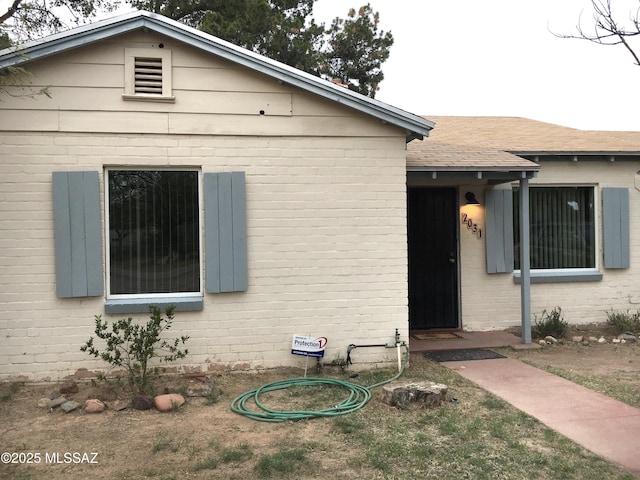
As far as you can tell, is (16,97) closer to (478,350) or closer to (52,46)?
(52,46)

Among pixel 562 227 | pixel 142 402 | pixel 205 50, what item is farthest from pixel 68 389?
pixel 562 227

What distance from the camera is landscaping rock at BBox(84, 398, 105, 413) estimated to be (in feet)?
16.6

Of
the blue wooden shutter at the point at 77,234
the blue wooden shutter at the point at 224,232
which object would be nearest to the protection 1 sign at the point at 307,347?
the blue wooden shutter at the point at 224,232

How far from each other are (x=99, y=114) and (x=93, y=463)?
3754 millimetres

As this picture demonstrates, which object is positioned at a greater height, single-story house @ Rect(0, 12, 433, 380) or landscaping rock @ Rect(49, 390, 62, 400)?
single-story house @ Rect(0, 12, 433, 380)

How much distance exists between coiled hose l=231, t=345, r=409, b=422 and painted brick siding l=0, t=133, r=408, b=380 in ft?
1.77

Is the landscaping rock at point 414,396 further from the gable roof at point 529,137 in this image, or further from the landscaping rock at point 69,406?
the gable roof at point 529,137

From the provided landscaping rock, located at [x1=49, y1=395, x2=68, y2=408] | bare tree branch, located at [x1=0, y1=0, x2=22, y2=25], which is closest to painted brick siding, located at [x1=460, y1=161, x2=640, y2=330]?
landscaping rock, located at [x1=49, y1=395, x2=68, y2=408]

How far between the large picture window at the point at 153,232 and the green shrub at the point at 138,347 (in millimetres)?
454

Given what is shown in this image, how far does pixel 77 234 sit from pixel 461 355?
5.06 meters

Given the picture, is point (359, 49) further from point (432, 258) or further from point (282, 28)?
point (432, 258)

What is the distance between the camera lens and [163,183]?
20.6ft

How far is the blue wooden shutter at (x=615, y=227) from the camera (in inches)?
345
